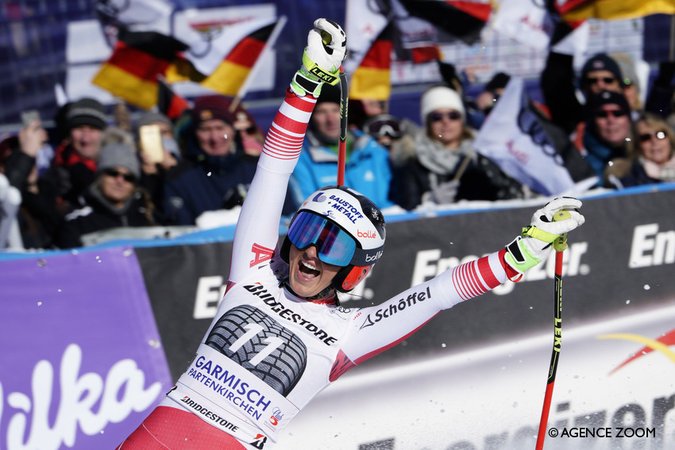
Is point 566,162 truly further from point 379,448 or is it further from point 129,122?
point 129,122

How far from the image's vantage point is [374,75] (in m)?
8.96

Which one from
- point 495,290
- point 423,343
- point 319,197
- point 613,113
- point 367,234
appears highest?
point 613,113

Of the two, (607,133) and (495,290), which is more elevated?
(607,133)

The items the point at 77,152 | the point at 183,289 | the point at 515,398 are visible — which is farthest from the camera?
the point at 77,152

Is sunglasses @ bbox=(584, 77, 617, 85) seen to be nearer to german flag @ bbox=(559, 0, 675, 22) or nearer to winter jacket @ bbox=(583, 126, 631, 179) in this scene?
winter jacket @ bbox=(583, 126, 631, 179)

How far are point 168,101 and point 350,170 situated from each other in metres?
2.29

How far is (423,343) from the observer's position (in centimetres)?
660

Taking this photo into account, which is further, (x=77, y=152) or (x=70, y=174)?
(x=77, y=152)

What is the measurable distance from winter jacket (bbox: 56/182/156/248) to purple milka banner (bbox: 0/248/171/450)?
751mm

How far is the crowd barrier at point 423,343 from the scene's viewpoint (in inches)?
227

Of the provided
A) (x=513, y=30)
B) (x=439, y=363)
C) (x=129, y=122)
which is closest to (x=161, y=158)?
(x=129, y=122)

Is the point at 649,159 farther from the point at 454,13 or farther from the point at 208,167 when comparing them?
the point at 208,167

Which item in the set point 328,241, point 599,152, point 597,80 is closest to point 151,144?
point 328,241

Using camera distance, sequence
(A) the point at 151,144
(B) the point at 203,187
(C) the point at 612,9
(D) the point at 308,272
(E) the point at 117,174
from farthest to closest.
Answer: (C) the point at 612,9
(A) the point at 151,144
(B) the point at 203,187
(E) the point at 117,174
(D) the point at 308,272
